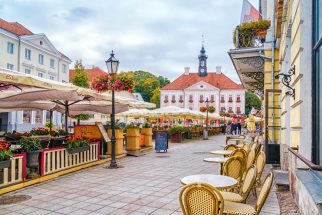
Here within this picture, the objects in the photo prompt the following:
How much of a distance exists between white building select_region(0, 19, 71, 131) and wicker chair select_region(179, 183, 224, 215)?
→ 30.6m

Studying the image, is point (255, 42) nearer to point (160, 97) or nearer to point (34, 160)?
point (34, 160)

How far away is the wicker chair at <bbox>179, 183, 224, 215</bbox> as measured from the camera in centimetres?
327

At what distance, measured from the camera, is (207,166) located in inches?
415

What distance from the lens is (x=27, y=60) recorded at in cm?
3428

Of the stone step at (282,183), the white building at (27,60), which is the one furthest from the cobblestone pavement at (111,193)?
the white building at (27,60)

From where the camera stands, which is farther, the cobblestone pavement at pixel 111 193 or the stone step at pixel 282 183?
the stone step at pixel 282 183

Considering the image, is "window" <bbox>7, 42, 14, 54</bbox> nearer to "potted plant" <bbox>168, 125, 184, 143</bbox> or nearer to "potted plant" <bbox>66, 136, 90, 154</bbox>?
"potted plant" <bbox>168, 125, 184, 143</bbox>

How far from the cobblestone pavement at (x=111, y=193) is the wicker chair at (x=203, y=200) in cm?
195

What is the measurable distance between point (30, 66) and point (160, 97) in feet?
139

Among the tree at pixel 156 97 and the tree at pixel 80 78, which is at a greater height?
the tree at pixel 156 97

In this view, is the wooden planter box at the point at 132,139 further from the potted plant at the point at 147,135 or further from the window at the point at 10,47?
the window at the point at 10,47

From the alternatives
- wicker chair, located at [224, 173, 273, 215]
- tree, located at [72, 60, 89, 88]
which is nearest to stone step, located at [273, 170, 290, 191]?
wicker chair, located at [224, 173, 273, 215]

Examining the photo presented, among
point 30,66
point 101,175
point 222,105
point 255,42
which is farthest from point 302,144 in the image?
point 222,105

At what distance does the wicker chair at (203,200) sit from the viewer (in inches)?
129
